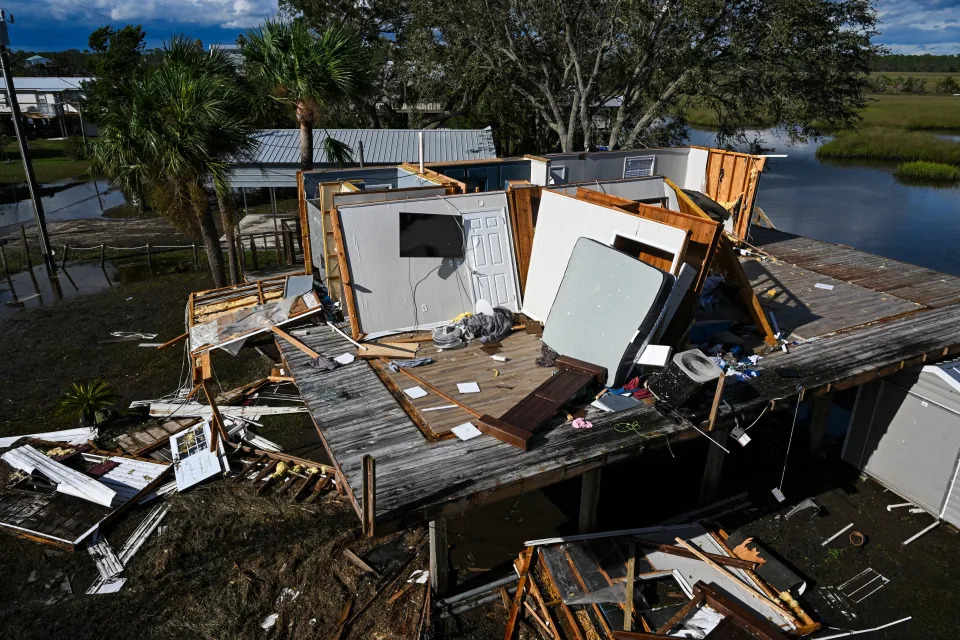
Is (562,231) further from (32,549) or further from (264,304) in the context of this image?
(32,549)

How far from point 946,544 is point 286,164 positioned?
26.5 meters

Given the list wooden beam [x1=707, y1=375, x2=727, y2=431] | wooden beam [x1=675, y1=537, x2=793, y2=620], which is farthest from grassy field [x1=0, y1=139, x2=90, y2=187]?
wooden beam [x1=675, y1=537, x2=793, y2=620]

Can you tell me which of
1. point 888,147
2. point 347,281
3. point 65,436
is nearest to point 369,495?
point 347,281

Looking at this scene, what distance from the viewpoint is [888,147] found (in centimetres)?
4853

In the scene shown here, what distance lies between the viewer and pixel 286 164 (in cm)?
2739

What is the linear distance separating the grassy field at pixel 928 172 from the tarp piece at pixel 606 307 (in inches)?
1678

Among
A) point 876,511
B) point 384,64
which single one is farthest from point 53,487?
point 384,64

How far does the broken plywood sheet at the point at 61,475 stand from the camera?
10.8 metres

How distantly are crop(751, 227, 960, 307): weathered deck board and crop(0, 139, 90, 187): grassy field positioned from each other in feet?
143

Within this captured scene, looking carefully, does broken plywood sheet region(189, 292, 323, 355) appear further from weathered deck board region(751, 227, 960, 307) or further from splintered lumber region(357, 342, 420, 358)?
weathered deck board region(751, 227, 960, 307)

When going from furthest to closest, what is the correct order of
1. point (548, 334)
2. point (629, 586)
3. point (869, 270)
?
point (869, 270)
point (548, 334)
point (629, 586)

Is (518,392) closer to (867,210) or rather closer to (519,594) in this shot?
(519,594)

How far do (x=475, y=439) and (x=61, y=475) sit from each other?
8368 mm

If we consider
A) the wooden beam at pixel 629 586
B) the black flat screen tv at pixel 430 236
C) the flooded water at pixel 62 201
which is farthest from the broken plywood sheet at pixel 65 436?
A: the flooded water at pixel 62 201
